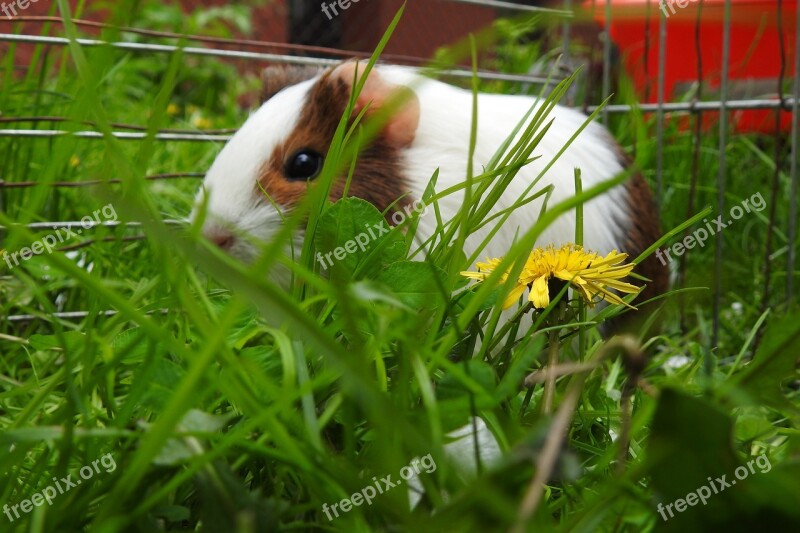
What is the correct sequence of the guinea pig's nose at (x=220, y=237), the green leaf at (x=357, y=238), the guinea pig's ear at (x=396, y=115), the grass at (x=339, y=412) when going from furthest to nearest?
the guinea pig's ear at (x=396, y=115), the guinea pig's nose at (x=220, y=237), the green leaf at (x=357, y=238), the grass at (x=339, y=412)

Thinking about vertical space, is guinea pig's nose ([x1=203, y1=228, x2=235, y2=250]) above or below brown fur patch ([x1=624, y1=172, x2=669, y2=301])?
above

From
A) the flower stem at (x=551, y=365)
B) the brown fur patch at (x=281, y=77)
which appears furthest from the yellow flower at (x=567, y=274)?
the brown fur patch at (x=281, y=77)

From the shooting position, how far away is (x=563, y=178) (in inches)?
52.4

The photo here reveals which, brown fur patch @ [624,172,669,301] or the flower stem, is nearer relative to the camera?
the flower stem

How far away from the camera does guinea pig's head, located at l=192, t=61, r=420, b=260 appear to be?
1186 mm

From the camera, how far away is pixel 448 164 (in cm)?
130

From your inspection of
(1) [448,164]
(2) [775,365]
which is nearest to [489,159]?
(1) [448,164]

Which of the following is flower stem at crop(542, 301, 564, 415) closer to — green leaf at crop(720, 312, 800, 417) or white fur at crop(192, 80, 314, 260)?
green leaf at crop(720, 312, 800, 417)

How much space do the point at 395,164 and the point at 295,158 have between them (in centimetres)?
17

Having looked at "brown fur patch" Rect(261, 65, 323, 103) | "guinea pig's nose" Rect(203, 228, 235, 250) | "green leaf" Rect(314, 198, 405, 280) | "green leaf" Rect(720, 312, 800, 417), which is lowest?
"guinea pig's nose" Rect(203, 228, 235, 250)

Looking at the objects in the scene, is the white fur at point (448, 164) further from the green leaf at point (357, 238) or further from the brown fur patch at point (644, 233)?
the green leaf at point (357, 238)

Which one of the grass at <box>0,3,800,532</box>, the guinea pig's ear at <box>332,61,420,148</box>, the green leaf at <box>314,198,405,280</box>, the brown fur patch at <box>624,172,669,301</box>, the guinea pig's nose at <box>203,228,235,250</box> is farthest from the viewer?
the brown fur patch at <box>624,172,669,301</box>

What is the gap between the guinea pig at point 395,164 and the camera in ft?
3.95

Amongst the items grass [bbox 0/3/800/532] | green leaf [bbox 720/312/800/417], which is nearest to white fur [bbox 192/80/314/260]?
grass [bbox 0/3/800/532]
